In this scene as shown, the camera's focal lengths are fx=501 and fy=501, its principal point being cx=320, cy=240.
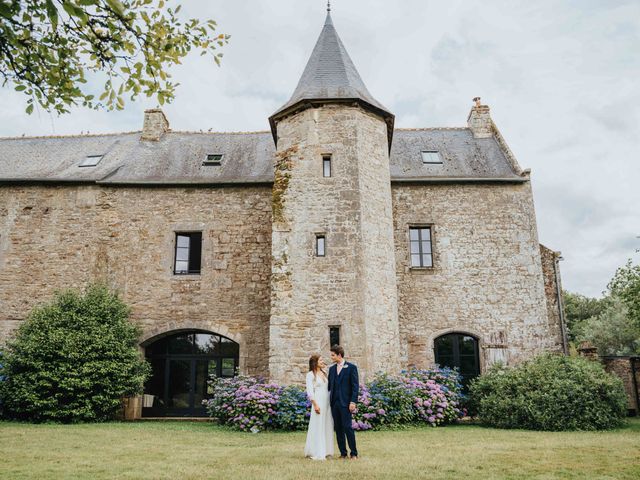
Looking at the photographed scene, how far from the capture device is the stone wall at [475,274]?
13.0 m

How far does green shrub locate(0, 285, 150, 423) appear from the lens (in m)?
10.9

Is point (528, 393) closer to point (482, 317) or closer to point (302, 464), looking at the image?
point (482, 317)

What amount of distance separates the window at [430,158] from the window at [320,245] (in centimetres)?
536

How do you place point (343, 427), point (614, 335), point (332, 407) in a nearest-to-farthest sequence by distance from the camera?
point (343, 427) < point (332, 407) < point (614, 335)

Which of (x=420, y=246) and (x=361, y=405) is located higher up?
(x=420, y=246)

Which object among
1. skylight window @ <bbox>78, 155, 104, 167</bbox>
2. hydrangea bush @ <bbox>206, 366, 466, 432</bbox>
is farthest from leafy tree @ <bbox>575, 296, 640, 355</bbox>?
skylight window @ <bbox>78, 155, 104, 167</bbox>

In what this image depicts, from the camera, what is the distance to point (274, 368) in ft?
34.1

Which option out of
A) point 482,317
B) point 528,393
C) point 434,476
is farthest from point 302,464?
point 482,317

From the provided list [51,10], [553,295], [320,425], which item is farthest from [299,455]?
[553,295]

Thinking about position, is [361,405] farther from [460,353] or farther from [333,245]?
[460,353]

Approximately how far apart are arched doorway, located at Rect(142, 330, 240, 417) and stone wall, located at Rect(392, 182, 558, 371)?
4.82 meters

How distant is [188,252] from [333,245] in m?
4.69

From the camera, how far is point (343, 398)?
6.20m

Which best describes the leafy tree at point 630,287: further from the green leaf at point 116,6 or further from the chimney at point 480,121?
the green leaf at point 116,6
